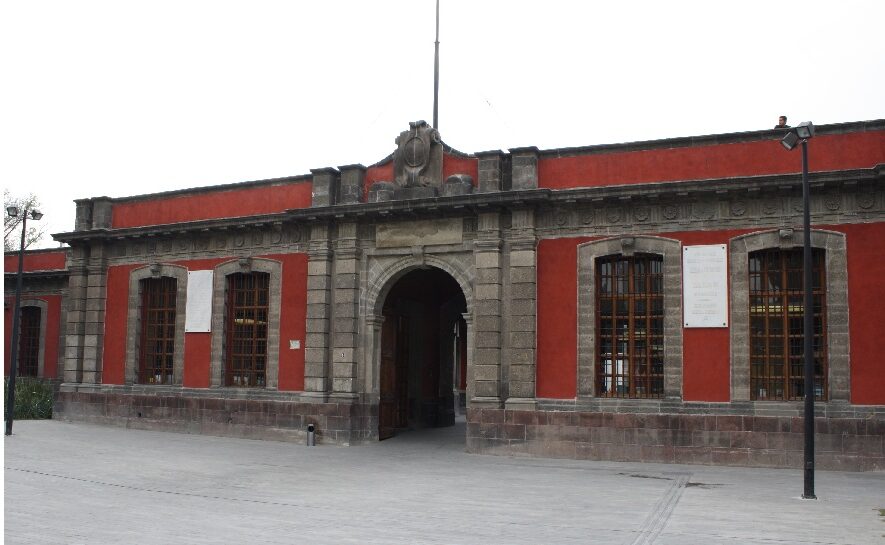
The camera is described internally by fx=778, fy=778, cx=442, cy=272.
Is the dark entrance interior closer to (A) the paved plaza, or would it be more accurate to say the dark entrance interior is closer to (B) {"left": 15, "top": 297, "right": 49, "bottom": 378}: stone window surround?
(A) the paved plaza

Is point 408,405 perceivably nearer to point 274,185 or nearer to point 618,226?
point 274,185

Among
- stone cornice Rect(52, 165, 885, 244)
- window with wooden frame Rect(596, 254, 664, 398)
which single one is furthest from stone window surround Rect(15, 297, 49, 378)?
window with wooden frame Rect(596, 254, 664, 398)

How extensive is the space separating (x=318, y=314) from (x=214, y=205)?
4.69 meters

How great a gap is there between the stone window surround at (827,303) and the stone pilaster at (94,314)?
54.7 feet

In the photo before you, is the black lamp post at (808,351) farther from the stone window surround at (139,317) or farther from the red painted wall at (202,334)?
the stone window surround at (139,317)

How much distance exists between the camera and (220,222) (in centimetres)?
1994

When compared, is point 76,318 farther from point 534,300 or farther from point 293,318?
point 534,300

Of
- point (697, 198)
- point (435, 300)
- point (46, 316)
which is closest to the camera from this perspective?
point (697, 198)

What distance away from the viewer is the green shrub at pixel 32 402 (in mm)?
23391

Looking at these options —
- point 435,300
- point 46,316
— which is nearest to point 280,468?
point 435,300

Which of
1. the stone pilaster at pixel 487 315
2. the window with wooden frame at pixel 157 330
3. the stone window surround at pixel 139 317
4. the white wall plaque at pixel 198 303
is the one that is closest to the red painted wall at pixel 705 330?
the stone pilaster at pixel 487 315

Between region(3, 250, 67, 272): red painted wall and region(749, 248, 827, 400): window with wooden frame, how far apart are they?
73.8 feet

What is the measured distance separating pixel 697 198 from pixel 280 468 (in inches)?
374

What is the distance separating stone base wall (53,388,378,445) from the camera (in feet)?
59.5
